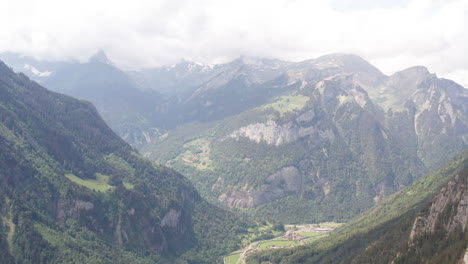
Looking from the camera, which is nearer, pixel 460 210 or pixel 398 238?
pixel 460 210

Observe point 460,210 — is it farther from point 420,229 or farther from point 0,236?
point 0,236

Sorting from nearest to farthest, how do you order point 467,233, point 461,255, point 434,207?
point 461,255
point 467,233
point 434,207

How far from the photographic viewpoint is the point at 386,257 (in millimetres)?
182500

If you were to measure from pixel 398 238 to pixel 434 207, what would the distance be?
31333 mm

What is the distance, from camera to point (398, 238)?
194 metres

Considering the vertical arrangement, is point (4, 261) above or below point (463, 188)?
below

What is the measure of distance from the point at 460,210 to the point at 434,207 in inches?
564

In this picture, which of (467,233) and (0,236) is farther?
(0,236)

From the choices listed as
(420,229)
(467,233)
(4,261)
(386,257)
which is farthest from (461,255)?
(4,261)

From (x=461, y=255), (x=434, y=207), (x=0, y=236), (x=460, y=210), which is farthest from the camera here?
(x=0, y=236)

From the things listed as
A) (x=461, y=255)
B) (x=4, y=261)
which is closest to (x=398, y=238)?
(x=461, y=255)

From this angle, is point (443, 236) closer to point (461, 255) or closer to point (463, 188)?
point (463, 188)

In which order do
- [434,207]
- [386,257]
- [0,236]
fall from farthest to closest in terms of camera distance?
[0,236] < [386,257] < [434,207]

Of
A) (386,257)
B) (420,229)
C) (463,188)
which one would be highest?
(463,188)
